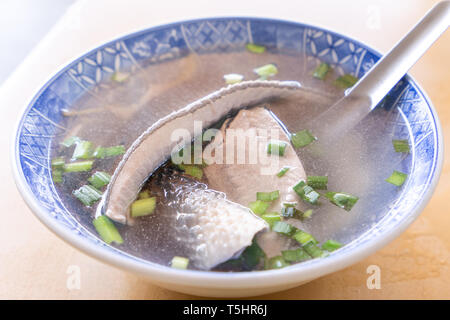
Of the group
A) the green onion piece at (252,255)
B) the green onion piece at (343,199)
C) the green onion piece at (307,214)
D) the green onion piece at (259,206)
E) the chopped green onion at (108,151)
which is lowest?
the green onion piece at (252,255)

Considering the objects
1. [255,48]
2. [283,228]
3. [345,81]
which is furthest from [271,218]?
[255,48]

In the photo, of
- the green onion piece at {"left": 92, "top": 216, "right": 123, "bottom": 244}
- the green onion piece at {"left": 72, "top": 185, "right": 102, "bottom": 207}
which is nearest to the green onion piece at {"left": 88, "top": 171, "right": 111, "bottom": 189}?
the green onion piece at {"left": 72, "top": 185, "right": 102, "bottom": 207}

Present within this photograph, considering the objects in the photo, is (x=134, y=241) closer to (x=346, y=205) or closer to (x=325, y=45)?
(x=346, y=205)

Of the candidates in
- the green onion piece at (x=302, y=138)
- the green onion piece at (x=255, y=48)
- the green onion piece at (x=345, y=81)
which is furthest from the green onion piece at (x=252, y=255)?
the green onion piece at (x=255, y=48)

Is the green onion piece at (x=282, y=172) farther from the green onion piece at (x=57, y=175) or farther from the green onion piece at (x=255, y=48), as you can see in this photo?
the green onion piece at (x=255, y=48)

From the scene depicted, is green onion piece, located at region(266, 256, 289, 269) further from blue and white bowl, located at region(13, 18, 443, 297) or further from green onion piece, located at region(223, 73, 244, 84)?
green onion piece, located at region(223, 73, 244, 84)
